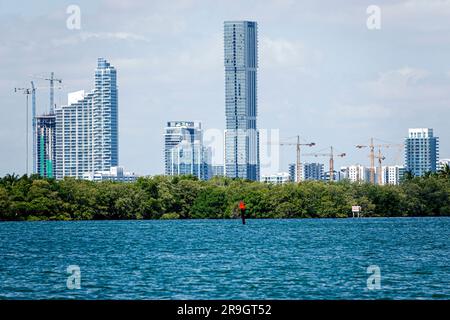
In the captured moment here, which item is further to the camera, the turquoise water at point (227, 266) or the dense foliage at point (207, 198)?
the dense foliage at point (207, 198)

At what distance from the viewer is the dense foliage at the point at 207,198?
130250mm

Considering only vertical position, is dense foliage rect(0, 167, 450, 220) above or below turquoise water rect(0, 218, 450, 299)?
above

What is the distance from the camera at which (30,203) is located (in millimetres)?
128500

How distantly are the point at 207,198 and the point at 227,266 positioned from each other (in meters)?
88.3

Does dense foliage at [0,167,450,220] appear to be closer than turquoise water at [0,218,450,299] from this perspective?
No

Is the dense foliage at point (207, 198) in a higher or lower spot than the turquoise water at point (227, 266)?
higher

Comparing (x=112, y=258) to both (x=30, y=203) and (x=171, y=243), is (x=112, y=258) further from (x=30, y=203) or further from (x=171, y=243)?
(x=30, y=203)

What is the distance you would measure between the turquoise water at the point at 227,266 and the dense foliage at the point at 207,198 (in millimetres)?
Result: 36077

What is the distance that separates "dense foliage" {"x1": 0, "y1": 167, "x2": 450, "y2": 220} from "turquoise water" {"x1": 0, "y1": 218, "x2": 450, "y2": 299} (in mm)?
36077

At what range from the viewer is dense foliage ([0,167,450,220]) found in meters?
130

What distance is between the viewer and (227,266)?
2087 inches

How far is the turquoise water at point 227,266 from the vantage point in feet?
128
